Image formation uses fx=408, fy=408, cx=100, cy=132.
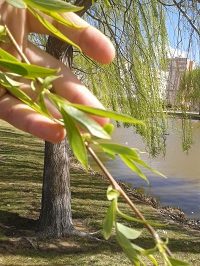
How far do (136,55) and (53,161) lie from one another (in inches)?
59.6

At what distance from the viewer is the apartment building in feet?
13.7

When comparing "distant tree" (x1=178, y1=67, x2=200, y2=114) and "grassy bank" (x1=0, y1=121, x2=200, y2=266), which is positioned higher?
"distant tree" (x1=178, y1=67, x2=200, y2=114)

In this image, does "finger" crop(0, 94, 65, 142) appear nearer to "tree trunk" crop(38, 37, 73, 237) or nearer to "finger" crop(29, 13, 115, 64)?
"finger" crop(29, 13, 115, 64)

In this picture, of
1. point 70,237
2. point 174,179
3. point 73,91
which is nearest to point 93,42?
point 73,91

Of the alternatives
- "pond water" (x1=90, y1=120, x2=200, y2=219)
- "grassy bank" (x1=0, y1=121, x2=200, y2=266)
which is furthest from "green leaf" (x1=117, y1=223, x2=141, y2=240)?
"pond water" (x1=90, y1=120, x2=200, y2=219)

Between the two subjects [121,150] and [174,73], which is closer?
[121,150]

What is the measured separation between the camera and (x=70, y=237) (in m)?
3.64

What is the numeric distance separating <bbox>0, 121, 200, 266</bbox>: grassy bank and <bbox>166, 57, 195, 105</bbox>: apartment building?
1.43 m

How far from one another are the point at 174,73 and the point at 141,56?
43cm

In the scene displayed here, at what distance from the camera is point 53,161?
3.76 metres

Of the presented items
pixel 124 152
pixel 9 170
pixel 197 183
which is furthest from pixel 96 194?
pixel 124 152

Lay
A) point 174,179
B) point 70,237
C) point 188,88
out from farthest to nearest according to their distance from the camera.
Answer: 1. point 174,179
2. point 188,88
3. point 70,237

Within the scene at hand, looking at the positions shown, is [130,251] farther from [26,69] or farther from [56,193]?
[56,193]

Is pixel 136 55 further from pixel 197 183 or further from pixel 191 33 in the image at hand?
pixel 197 183
